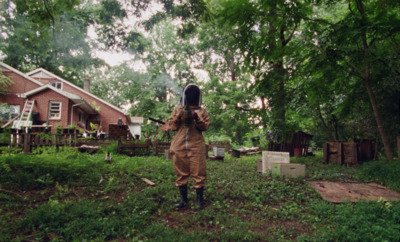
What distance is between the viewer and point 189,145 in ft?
14.7

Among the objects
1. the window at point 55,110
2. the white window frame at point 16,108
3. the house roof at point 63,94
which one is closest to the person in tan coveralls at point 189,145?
the house roof at point 63,94

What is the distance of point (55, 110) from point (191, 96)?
19.5 m

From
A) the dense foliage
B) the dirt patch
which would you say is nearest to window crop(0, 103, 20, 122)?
the dense foliage

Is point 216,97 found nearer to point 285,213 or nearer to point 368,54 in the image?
point 368,54

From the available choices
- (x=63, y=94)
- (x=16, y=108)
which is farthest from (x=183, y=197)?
(x=16, y=108)

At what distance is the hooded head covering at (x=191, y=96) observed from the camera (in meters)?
4.69

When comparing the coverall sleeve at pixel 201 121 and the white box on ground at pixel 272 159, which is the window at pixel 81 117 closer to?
the white box on ground at pixel 272 159

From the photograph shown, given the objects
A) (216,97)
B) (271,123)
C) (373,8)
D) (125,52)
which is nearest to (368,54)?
(373,8)

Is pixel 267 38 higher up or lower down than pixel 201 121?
higher up

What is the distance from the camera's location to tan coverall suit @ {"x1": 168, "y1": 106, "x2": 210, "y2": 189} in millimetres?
4406

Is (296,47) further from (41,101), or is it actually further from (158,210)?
(41,101)

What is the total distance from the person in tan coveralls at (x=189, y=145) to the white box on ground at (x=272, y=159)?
3.71 meters

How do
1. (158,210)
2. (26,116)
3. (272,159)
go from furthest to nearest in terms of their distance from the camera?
(26,116), (272,159), (158,210)

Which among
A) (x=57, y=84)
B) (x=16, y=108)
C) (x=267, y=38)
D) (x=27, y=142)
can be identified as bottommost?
(x=27, y=142)
